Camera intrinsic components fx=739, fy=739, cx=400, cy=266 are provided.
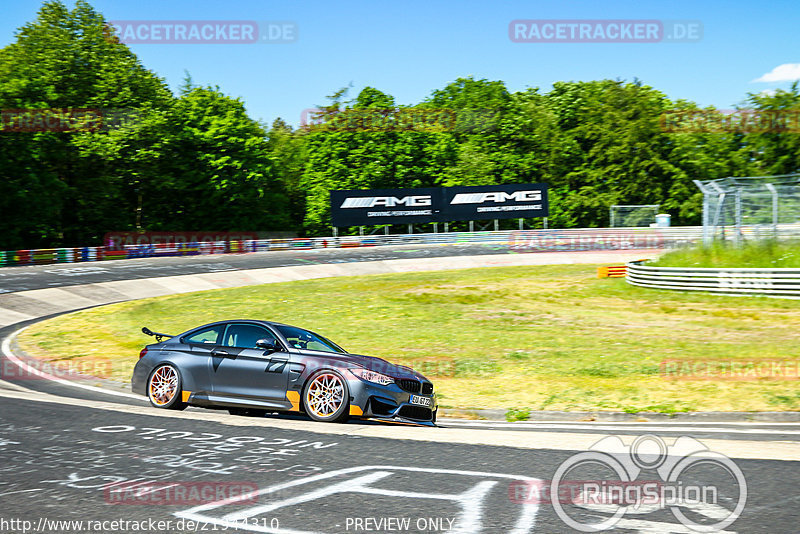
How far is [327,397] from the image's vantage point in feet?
33.6

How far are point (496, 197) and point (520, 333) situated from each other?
42688 mm

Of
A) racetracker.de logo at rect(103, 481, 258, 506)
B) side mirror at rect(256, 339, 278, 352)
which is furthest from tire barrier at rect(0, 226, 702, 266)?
racetracker.de logo at rect(103, 481, 258, 506)

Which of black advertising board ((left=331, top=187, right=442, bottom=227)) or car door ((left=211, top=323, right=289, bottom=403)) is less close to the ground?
black advertising board ((left=331, top=187, right=442, bottom=227))

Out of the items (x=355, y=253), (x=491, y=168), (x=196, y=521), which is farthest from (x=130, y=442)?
(x=491, y=168)

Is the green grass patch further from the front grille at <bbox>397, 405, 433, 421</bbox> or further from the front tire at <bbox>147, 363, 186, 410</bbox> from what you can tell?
the front tire at <bbox>147, 363, 186, 410</bbox>

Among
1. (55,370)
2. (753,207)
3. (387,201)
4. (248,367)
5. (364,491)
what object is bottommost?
(55,370)

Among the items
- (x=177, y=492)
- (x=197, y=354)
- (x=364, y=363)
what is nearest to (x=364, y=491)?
(x=177, y=492)

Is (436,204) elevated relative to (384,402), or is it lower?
elevated

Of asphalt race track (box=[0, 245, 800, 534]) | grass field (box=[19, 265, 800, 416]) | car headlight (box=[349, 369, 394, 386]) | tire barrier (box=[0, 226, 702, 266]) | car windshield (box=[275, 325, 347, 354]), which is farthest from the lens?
tire barrier (box=[0, 226, 702, 266])

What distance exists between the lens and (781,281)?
24.9 m

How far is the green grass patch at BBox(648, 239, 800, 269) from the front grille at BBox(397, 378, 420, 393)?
19.9 meters

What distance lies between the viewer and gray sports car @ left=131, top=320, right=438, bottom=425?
10141mm

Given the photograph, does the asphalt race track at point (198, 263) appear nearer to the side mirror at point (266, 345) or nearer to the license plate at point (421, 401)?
the side mirror at point (266, 345)

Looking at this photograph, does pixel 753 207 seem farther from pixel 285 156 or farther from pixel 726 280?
pixel 285 156
